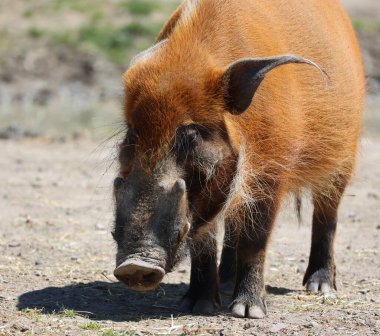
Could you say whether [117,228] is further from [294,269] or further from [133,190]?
[294,269]

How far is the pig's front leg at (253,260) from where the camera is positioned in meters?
5.11

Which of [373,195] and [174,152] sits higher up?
[373,195]

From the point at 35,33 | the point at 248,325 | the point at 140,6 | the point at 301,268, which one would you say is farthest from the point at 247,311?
the point at 140,6

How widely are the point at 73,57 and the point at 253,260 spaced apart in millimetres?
14156

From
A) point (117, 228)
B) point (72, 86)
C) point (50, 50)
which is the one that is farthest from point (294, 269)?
point (50, 50)

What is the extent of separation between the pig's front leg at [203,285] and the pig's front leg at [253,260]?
18 cm

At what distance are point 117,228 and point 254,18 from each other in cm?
149

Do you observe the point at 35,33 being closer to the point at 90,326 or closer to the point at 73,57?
the point at 73,57

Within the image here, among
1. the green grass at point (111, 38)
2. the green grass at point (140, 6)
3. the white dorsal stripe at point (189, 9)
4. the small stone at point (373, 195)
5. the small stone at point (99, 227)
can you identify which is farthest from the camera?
the green grass at point (140, 6)

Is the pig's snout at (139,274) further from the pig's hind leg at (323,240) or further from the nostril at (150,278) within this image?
the pig's hind leg at (323,240)

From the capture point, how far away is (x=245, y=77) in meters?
4.71

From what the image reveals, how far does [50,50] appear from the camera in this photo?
18906 millimetres

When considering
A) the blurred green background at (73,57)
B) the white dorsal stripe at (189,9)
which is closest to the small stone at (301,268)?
the white dorsal stripe at (189,9)

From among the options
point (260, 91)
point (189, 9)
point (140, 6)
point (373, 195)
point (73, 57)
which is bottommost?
point (373, 195)
